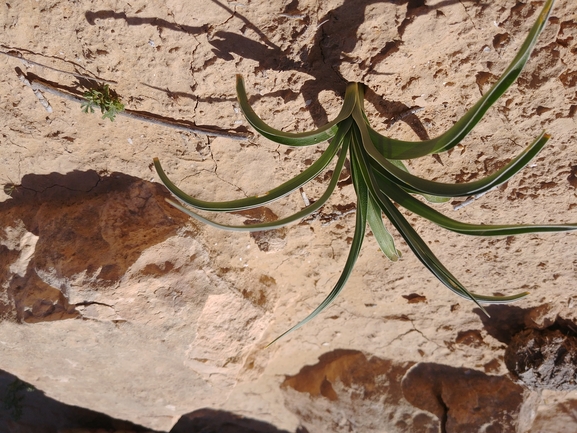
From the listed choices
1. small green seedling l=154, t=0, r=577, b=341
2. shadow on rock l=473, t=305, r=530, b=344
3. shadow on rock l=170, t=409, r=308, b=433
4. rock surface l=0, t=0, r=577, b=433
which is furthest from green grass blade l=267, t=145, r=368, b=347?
shadow on rock l=170, t=409, r=308, b=433

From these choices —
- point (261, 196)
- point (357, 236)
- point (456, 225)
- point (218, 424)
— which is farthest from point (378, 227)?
point (218, 424)

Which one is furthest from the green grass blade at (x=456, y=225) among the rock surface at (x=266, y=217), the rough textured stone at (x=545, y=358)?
the rough textured stone at (x=545, y=358)

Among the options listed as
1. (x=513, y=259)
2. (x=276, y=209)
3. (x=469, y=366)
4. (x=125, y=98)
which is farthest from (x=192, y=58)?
(x=469, y=366)

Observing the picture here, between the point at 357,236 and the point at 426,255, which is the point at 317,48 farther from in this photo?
the point at 426,255

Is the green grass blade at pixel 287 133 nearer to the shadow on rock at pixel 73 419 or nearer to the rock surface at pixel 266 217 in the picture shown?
the rock surface at pixel 266 217

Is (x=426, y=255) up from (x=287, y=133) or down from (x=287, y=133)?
down

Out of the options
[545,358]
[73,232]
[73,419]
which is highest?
[73,232]
